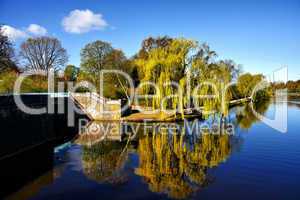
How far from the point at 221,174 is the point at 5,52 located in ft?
75.6

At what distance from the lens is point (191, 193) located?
8859 millimetres

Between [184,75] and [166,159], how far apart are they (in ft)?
42.5

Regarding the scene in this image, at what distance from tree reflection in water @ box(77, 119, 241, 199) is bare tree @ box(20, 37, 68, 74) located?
25.0m

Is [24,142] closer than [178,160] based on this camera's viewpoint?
No

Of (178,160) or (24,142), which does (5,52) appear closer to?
(24,142)

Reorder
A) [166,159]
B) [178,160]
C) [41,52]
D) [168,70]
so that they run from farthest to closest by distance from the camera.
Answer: [41,52]
[168,70]
[166,159]
[178,160]

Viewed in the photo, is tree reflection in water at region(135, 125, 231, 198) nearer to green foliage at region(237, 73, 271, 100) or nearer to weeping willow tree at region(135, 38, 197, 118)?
weeping willow tree at region(135, 38, 197, 118)

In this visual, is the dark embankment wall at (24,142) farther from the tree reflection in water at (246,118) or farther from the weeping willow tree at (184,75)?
the tree reflection in water at (246,118)

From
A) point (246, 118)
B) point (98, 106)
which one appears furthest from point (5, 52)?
point (246, 118)

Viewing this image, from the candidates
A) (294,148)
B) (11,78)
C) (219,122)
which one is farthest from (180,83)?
(11,78)

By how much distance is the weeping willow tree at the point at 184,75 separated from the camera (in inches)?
942

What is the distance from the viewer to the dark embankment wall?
1148 cm

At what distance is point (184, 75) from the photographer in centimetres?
2448

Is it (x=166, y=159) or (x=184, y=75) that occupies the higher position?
(x=184, y=75)
